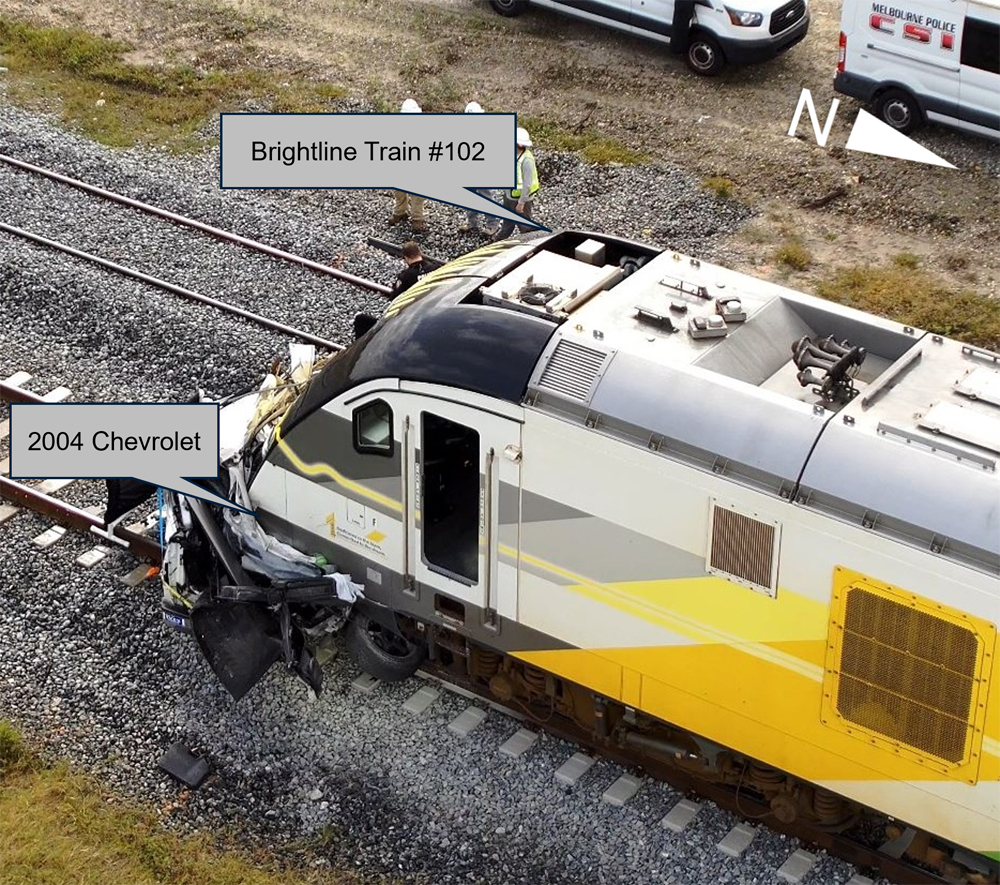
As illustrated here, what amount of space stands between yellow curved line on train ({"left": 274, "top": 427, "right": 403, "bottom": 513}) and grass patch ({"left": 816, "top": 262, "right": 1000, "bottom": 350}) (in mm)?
8394

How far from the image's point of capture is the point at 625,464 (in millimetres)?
10164

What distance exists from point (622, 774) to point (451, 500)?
2434mm

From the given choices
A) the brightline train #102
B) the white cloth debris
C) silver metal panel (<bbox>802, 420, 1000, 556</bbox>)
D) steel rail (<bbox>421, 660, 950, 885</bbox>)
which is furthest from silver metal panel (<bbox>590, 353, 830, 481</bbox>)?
steel rail (<bbox>421, 660, 950, 885</bbox>)

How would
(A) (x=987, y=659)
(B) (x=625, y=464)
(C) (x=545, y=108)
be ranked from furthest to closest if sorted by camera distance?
(C) (x=545, y=108), (B) (x=625, y=464), (A) (x=987, y=659)

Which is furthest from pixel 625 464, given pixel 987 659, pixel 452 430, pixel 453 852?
pixel 453 852

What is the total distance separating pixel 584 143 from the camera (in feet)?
72.8

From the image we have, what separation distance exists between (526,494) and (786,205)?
11.2 m

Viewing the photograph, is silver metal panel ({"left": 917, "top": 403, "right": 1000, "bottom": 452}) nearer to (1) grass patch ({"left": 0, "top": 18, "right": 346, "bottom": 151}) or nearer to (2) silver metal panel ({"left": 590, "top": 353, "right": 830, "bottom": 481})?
(2) silver metal panel ({"left": 590, "top": 353, "right": 830, "bottom": 481})

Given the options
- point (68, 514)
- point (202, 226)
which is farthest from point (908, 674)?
point (202, 226)

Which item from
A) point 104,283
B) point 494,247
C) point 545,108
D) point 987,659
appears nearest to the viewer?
point 987,659

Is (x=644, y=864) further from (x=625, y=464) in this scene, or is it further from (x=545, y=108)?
(x=545, y=108)

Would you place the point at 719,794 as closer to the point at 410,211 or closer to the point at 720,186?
the point at 410,211

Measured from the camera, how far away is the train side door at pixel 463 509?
35.4 feet

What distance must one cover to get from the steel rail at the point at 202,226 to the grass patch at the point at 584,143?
499 centimetres
